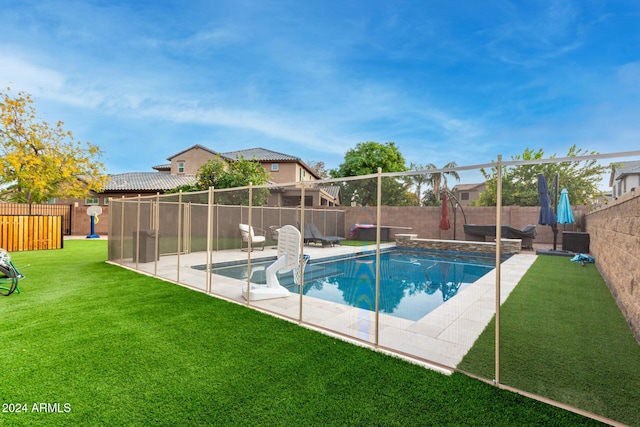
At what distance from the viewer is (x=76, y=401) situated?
224cm

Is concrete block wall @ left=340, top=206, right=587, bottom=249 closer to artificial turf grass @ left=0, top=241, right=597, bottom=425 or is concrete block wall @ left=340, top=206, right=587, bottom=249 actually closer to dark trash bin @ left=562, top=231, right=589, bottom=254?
artificial turf grass @ left=0, top=241, right=597, bottom=425

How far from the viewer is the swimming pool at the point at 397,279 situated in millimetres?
4199

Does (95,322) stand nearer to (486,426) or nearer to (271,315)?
(271,315)

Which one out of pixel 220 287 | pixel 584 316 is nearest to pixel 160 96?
pixel 220 287

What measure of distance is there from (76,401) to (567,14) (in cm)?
1640

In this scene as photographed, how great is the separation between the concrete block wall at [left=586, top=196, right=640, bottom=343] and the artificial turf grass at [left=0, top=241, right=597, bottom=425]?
7.64 ft

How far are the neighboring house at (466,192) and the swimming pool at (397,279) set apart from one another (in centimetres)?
106

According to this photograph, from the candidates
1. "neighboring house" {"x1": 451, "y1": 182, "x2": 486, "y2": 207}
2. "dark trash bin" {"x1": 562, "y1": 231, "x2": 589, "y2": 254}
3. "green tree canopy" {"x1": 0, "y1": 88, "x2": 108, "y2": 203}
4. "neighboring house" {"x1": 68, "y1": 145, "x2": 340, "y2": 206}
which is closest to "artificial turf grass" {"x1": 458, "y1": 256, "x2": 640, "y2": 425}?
"neighboring house" {"x1": 451, "y1": 182, "x2": 486, "y2": 207}

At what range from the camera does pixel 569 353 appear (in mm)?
2941

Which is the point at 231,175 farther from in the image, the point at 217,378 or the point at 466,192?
the point at 466,192

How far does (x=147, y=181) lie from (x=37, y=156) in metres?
7.81

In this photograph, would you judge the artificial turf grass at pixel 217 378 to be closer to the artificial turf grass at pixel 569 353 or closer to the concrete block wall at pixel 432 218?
the artificial turf grass at pixel 569 353

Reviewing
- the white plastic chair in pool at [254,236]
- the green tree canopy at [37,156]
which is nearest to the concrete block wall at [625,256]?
the white plastic chair in pool at [254,236]

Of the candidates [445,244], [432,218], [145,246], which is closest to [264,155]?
[145,246]
